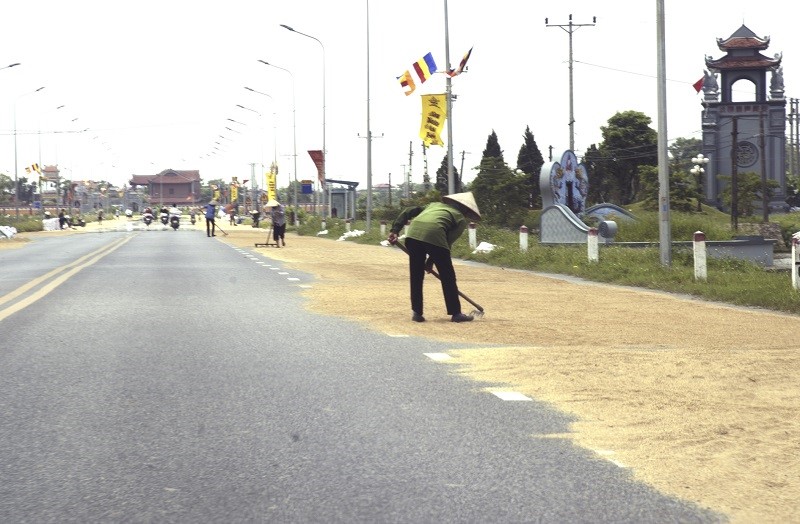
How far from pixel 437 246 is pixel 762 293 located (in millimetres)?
6515

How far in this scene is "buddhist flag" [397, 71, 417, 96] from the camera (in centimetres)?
4137

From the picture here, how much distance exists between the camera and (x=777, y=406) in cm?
780

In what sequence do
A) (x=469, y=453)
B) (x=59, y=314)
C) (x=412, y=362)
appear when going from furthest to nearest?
(x=59, y=314)
(x=412, y=362)
(x=469, y=453)

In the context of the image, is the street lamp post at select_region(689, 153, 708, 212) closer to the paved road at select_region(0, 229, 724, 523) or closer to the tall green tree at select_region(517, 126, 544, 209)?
the tall green tree at select_region(517, 126, 544, 209)

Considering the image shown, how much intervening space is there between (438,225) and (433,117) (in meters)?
27.3

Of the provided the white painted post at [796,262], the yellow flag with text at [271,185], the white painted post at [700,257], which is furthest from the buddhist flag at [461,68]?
the yellow flag with text at [271,185]

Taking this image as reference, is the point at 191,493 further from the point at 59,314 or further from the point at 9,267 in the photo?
the point at 9,267

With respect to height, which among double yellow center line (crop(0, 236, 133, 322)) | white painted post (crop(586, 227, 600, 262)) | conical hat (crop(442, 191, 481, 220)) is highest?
conical hat (crop(442, 191, 481, 220))

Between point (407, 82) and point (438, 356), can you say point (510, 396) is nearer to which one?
point (438, 356)

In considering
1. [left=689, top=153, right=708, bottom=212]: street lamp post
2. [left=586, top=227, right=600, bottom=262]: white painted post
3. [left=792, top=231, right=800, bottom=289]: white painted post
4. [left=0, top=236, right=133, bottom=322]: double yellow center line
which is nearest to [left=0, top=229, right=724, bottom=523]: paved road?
[left=0, top=236, right=133, bottom=322]: double yellow center line

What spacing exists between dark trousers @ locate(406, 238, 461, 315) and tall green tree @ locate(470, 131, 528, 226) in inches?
2818


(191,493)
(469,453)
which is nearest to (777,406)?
(469,453)

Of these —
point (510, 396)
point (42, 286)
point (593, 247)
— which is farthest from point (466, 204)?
point (593, 247)

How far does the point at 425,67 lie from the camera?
133ft
